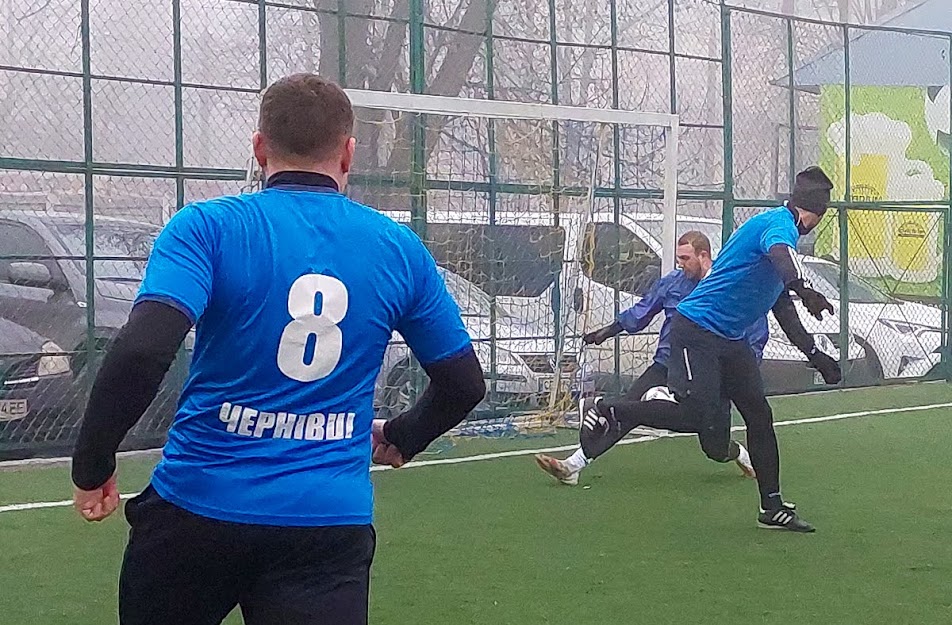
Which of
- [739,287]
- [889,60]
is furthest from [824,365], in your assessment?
[889,60]

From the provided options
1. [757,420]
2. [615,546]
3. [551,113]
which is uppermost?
[551,113]

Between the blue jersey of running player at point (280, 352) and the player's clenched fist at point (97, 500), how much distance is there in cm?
10

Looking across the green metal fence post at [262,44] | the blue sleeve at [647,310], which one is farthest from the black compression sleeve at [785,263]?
the green metal fence post at [262,44]

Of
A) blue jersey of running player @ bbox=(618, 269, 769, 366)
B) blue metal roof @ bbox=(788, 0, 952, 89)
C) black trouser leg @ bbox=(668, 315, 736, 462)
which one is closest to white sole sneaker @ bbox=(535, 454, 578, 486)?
black trouser leg @ bbox=(668, 315, 736, 462)

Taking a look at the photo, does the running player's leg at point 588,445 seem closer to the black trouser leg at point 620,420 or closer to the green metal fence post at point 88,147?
the black trouser leg at point 620,420

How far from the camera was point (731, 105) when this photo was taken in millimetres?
13117

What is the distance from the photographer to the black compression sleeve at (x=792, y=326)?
7.37 m

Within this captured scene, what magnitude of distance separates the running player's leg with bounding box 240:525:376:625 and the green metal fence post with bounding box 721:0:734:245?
417 inches

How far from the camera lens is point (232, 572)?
288cm

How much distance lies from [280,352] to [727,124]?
10680 millimetres

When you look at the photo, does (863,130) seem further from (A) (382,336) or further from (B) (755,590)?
A: (A) (382,336)

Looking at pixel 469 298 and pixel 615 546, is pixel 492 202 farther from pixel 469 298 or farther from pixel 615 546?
pixel 615 546

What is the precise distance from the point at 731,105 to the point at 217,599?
10848 millimetres

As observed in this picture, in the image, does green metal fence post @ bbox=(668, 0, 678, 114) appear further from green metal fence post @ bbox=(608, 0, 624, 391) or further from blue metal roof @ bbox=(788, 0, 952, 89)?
blue metal roof @ bbox=(788, 0, 952, 89)
